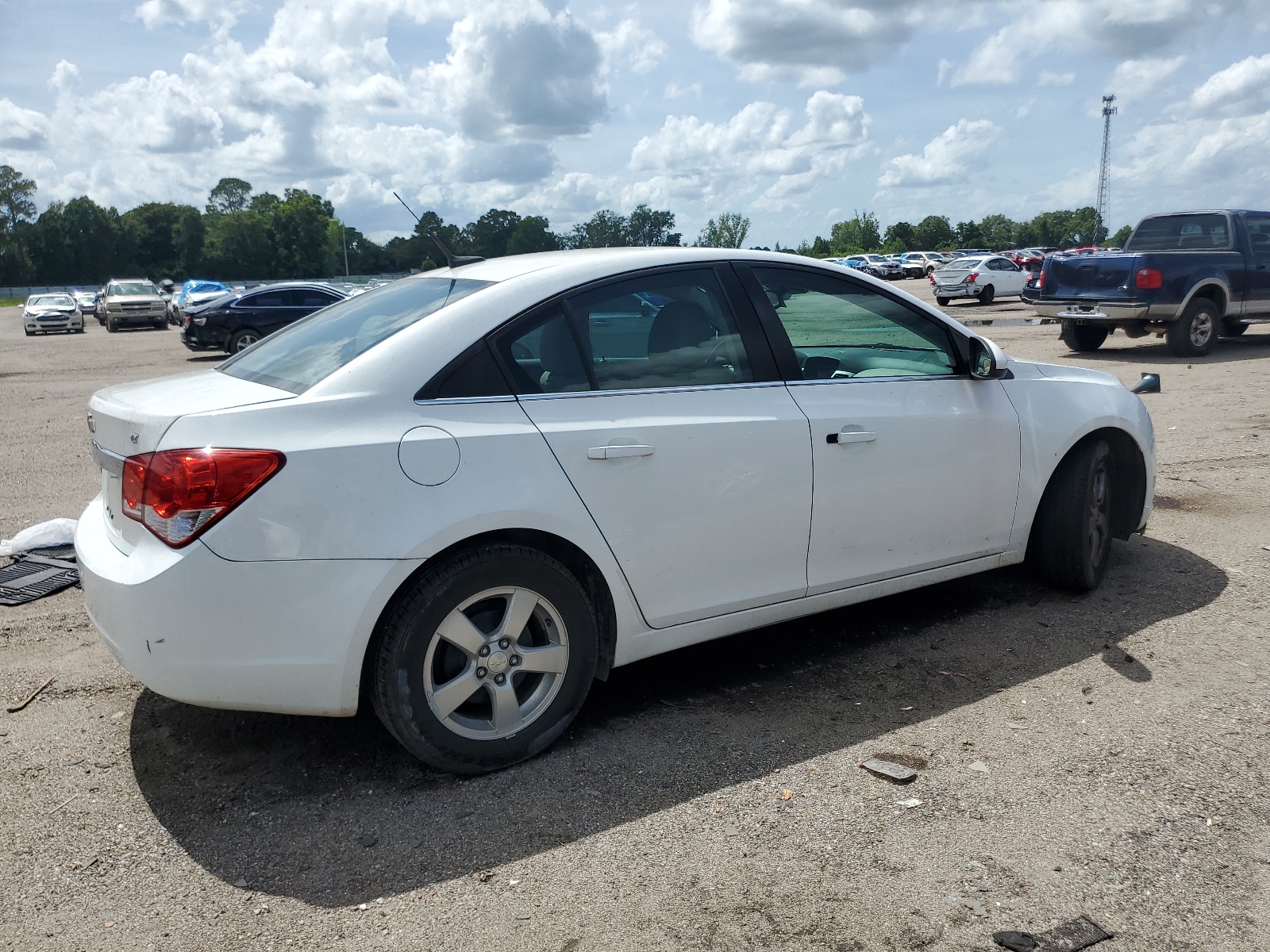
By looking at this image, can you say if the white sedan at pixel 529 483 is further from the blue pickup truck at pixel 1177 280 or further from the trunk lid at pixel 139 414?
the blue pickup truck at pixel 1177 280

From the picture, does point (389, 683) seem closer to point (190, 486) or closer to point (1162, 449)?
point (190, 486)

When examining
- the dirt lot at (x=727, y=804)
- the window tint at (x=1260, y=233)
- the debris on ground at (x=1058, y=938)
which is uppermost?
the window tint at (x=1260, y=233)

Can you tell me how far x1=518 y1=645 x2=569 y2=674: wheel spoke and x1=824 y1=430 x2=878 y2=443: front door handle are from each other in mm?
1271

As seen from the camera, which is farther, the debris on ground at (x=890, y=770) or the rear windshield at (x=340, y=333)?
the rear windshield at (x=340, y=333)

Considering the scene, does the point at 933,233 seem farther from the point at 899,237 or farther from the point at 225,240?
the point at 225,240

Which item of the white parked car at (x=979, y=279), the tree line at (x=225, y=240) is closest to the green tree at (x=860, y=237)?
the tree line at (x=225, y=240)

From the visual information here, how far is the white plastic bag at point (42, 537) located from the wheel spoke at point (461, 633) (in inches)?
141

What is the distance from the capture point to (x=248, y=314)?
70.1ft

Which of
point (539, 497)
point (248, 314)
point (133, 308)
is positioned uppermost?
point (133, 308)

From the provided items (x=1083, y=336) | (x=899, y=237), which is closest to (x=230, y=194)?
(x=899, y=237)

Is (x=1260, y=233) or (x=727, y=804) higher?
(x=1260, y=233)

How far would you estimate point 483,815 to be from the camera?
10.3 feet

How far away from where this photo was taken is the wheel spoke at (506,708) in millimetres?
3318

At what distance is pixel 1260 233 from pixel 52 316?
3580 cm
